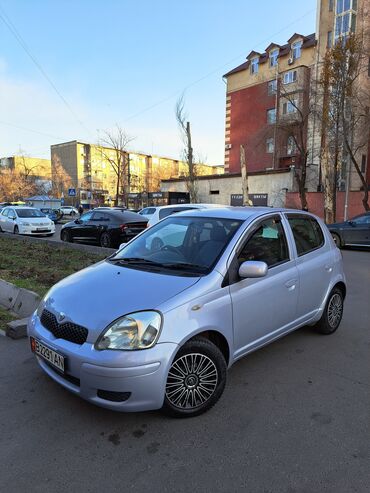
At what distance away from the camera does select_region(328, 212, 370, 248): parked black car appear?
13.4m

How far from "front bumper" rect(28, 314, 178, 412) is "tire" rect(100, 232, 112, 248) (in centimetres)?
1069

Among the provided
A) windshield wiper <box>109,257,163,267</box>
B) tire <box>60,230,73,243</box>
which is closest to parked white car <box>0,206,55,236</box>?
tire <box>60,230,73,243</box>

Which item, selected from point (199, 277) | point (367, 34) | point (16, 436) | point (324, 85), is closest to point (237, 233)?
point (199, 277)

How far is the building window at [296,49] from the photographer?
33691 mm

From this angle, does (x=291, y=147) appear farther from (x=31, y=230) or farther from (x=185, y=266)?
(x=185, y=266)

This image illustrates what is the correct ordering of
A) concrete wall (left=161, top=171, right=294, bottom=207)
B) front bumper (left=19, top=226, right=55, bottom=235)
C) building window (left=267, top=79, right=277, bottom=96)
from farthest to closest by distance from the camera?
building window (left=267, top=79, right=277, bottom=96), concrete wall (left=161, top=171, right=294, bottom=207), front bumper (left=19, top=226, right=55, bottom=235)

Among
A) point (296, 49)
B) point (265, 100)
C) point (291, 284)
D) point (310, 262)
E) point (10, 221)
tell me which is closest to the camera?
point (291, 284)

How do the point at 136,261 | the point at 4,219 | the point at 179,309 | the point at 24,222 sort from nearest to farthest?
1. the point at 179,309
2. the point at 136,261
3. the point at 24,222
4. the point at 4,219

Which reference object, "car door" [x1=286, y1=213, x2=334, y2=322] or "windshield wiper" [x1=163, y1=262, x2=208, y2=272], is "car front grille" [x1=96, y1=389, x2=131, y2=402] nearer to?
"windshield wiper" [x1=163, y1=262, x2=208, y2=272]

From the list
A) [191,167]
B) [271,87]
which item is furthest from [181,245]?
[271,87]

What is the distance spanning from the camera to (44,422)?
279cm

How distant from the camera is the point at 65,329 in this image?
281cm

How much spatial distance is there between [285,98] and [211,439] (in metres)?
33.9

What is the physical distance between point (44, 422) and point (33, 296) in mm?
2759
